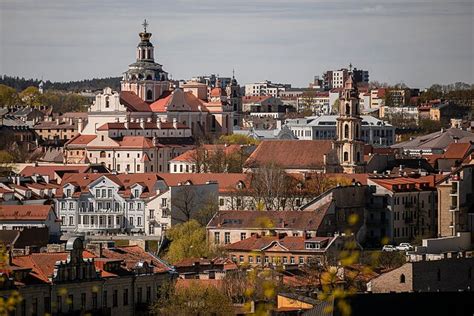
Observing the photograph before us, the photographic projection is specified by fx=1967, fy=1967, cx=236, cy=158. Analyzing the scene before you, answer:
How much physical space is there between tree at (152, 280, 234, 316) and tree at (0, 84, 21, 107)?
117 metres

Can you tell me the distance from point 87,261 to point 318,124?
8359 cm

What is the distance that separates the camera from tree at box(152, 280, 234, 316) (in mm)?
37312

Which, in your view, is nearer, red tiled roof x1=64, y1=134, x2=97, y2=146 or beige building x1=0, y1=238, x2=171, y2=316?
beige building x1=0, y1=238, x2=171, y2=316

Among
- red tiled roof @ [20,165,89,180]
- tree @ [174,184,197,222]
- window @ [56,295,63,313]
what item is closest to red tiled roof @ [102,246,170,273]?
window @ [56,295,63,313]

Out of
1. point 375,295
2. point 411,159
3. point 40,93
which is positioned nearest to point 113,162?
point 411,159

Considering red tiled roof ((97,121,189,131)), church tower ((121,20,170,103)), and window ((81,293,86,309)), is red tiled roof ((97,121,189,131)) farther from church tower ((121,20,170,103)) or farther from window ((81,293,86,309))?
window ((81,293,86,309))

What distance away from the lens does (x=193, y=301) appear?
38.3 metres

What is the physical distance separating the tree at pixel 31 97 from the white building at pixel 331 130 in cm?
4219

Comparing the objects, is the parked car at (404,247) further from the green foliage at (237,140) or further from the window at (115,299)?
the green foliage at (237,140)

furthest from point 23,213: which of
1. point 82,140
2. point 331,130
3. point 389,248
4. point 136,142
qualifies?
point 331,130

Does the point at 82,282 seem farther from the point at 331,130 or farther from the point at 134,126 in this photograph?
the point at 331,130

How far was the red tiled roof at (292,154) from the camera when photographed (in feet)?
259

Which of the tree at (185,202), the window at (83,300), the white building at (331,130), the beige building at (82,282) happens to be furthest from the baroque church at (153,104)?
the window at (83,300)

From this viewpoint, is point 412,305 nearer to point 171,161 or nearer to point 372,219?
point 372,219
